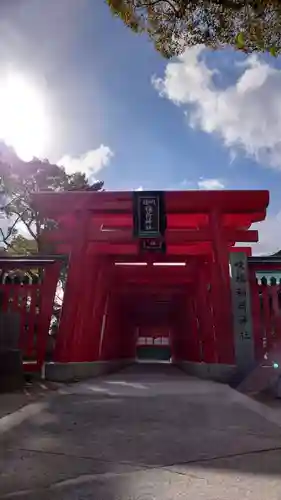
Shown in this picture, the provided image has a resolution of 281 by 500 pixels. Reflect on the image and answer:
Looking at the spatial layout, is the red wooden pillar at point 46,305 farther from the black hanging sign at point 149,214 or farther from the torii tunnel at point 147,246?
the black hanging sign at point 149,214

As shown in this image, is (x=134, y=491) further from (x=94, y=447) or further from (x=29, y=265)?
(x=29, y=265)

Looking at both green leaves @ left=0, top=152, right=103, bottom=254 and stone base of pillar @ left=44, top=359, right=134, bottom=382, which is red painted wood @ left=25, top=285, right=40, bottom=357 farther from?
green leaves @ left=0, top=152, right=103, bottom=254

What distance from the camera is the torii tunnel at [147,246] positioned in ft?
34.1

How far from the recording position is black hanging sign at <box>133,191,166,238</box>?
34.1 feet

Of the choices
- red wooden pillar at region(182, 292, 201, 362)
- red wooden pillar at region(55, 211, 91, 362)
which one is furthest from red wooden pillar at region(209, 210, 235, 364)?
red wooden pillar at region(182, 292, 201, 362)

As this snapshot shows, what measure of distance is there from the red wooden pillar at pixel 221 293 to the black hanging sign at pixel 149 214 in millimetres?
1249

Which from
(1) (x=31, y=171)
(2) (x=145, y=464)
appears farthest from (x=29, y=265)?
(1) (x=31, y=171)

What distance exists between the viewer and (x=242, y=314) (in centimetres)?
998

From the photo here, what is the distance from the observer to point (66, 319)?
10.5 metres

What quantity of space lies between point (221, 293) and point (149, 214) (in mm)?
2560

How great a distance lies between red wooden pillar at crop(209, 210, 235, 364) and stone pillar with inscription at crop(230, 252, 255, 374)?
0.89ft

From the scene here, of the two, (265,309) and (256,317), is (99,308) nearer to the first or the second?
(256,317)

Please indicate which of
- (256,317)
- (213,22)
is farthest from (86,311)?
(213,22)

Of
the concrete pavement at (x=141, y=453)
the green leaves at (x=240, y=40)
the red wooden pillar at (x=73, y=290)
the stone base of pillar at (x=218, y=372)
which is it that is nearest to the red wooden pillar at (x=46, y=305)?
the red wooden pillar at (x=73, y=290)
